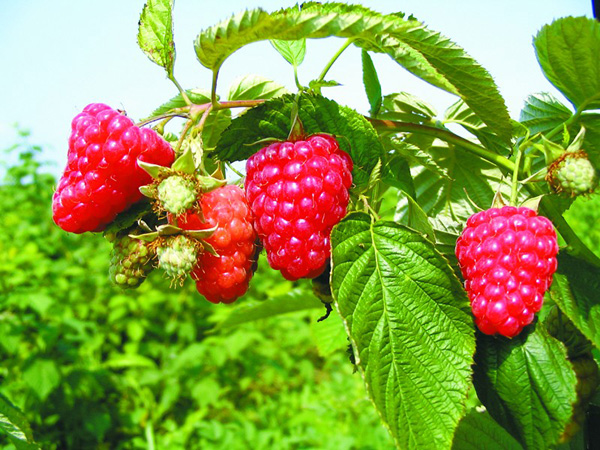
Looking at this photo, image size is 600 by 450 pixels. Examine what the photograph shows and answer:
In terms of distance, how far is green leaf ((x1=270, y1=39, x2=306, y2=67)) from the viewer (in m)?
0.85

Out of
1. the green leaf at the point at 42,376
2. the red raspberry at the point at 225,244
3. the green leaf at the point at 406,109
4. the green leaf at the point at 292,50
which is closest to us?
the red raspberry at the point at 225,244

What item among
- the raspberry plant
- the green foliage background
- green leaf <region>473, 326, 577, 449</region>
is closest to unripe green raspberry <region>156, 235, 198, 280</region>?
the raspberry plant

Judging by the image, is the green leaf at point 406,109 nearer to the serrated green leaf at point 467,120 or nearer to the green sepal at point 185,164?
the serrated green leaf at point 467,120

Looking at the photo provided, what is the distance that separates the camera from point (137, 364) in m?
3.45

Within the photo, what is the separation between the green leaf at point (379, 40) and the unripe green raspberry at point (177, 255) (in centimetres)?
21

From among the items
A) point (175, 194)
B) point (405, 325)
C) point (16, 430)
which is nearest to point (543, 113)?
point (405, 325)

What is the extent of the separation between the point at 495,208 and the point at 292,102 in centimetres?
28

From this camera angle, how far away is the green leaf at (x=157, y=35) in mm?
758

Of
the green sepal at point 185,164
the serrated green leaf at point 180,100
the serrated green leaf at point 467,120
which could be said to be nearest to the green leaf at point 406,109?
the serrated green leaf at point 467,120

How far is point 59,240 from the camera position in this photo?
4098 millimetres

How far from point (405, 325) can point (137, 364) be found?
3086 mm

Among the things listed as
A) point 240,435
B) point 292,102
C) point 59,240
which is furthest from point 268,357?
point 292,102

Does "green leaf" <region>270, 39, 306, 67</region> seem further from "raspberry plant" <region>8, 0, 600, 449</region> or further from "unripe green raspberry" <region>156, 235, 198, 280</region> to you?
"unripe green raspberry" <region>156, 235, 198, 280</region>

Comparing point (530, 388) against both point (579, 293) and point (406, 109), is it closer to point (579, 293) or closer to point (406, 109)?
point (579, 293)
